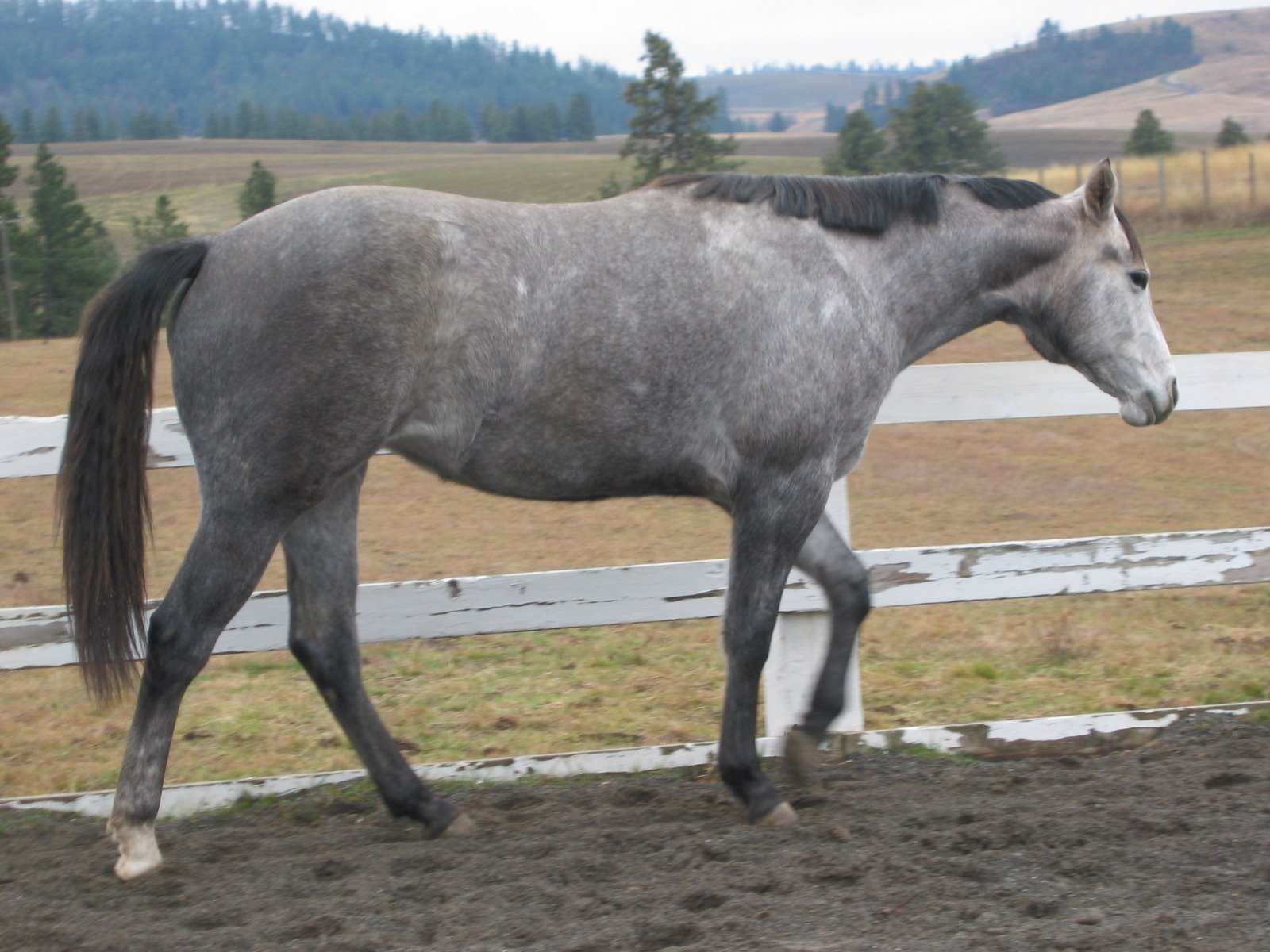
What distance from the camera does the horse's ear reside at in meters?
3.77

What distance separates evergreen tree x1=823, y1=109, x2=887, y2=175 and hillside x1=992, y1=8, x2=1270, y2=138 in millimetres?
80004

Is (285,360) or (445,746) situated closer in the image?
(285,360)

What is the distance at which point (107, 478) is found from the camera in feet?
11.1

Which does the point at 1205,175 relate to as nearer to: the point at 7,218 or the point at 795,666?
the point at 7,218

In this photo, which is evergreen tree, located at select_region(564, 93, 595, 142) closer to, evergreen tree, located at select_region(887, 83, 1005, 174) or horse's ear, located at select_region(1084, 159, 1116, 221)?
evergreen tree, located at select_region(887, 83, 1005, 174)

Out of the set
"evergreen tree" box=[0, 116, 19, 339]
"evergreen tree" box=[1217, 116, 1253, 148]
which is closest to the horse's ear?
"evergreen tree" box=[0, 116, 19, 339]

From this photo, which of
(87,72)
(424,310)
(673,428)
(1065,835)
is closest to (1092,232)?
(673,428)

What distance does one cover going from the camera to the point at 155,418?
3.97m

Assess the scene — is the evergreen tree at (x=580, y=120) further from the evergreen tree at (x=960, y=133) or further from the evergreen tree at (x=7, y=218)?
the evergreen tree at (x=7, y=218)

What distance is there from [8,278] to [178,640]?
801 inches

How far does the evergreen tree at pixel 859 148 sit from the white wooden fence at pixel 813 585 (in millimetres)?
21083

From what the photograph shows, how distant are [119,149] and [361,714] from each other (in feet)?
318

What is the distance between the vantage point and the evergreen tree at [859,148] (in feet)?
82.0

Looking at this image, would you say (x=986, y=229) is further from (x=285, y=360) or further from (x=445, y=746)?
(x=445, y=746)
